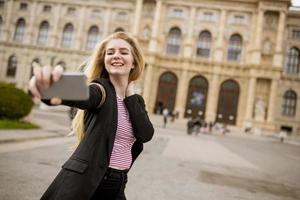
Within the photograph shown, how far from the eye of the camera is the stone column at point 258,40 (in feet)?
141

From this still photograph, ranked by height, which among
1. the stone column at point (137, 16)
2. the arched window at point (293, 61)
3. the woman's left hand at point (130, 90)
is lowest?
the woman's left hand at point (130, 90)

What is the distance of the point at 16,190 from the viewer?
15.8 feet

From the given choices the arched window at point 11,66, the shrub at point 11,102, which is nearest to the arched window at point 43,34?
the arched window at point 11,66

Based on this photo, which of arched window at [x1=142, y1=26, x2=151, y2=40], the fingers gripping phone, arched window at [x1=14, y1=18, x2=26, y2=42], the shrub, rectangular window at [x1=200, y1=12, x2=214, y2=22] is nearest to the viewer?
the fingers gripping phone

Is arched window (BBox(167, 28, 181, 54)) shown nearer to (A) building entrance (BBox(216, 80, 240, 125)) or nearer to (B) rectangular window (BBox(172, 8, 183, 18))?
(B) rectangular window (BBox(172, 8, 183, 18))

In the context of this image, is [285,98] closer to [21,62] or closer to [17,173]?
[21,62]

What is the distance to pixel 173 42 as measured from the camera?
46.9 m

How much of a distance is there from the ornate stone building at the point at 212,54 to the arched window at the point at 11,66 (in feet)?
4.51

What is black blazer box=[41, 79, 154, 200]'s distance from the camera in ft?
6.69

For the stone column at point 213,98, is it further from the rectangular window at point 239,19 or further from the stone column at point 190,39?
the rectangular window at point 239,19

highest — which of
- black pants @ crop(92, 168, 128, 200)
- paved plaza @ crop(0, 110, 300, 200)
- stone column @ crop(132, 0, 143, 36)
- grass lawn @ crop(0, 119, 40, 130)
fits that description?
stone column @ crop(132, 0, 143, 36)

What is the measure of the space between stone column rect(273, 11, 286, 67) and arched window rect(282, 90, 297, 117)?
15.9 feet

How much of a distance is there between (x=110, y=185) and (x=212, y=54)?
44607 mm

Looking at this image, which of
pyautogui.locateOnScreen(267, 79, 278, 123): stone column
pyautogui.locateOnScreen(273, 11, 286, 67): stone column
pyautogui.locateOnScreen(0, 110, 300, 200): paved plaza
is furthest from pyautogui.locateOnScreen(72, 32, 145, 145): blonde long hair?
pyautogui.locateOnScreen(273, 11, 286, 67): stone column
